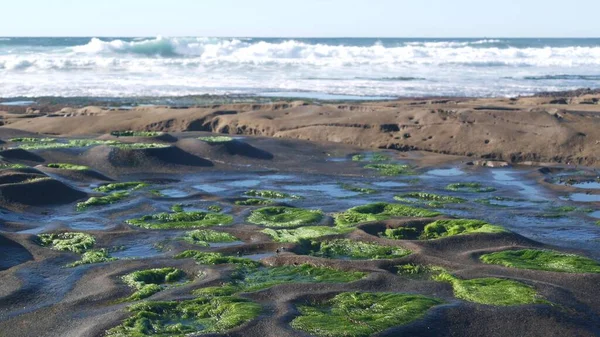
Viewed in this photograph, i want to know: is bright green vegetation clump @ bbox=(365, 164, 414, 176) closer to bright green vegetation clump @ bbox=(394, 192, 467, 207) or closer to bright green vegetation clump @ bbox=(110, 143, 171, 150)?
bright green vegetation clump @ bbox=(394, 192, 467, 207)

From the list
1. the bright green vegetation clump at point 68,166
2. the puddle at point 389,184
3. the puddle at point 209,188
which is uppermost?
the bright green vegetation clump at point 68,166

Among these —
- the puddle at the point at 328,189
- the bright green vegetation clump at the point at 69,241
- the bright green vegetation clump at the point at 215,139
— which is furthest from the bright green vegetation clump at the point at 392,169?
the bright green vegetation clump at the point at 69,241

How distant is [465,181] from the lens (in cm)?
1495

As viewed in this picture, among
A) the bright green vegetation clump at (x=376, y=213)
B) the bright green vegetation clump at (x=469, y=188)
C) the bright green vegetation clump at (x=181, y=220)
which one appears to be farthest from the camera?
the bright green vegetation clump at (x=469, y=188)

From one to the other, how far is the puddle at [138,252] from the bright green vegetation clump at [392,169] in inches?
267

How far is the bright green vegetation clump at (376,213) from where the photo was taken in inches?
446

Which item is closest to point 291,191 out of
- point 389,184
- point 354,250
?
point 389,184

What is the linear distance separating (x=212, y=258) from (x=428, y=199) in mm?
5144

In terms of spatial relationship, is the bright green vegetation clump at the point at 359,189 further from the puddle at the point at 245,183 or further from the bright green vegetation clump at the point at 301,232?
the bright green vegetation clump at the point at 301,232

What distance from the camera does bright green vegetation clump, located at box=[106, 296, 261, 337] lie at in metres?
6.97

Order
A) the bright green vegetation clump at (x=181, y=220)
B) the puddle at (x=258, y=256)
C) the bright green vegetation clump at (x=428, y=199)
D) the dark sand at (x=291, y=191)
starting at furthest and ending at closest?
the bright green vegetation clump at (x=428, y=199) → the bright green vegetation clump at (x=181, y=220) → the puddle at (x=258, y=256) → the dark sand at (x=291, y=191)

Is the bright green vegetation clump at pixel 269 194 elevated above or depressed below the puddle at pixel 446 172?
above

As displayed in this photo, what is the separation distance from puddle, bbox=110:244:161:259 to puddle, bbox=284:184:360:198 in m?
4.36

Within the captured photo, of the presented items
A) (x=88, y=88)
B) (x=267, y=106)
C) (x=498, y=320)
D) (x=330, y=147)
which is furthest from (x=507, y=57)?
(x=498, y=320)
